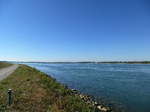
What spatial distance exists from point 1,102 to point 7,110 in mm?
1364

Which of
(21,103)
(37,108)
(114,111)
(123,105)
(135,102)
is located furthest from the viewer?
(135,102)

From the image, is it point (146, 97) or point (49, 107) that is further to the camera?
point (146, 97)

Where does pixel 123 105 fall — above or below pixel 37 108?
below

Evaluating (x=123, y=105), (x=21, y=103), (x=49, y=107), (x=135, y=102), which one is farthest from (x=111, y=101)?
(x=21, y=103)

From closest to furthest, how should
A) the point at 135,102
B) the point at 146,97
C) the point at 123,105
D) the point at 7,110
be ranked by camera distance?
the point at 7,110, the point at 123,105, the point at 135,102, the point at 146,97

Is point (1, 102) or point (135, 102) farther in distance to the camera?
point (135, 102)

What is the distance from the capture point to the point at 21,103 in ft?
27.6

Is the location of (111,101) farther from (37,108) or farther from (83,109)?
(37,108)

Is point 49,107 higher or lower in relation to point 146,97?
higher


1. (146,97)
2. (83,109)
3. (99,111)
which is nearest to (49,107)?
(83,109)

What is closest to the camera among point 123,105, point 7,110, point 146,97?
point 7,110

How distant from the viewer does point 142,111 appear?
1098 centimetres

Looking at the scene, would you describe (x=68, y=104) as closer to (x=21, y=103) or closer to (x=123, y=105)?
(x=21, y=103)

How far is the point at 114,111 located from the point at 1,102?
7.49m
